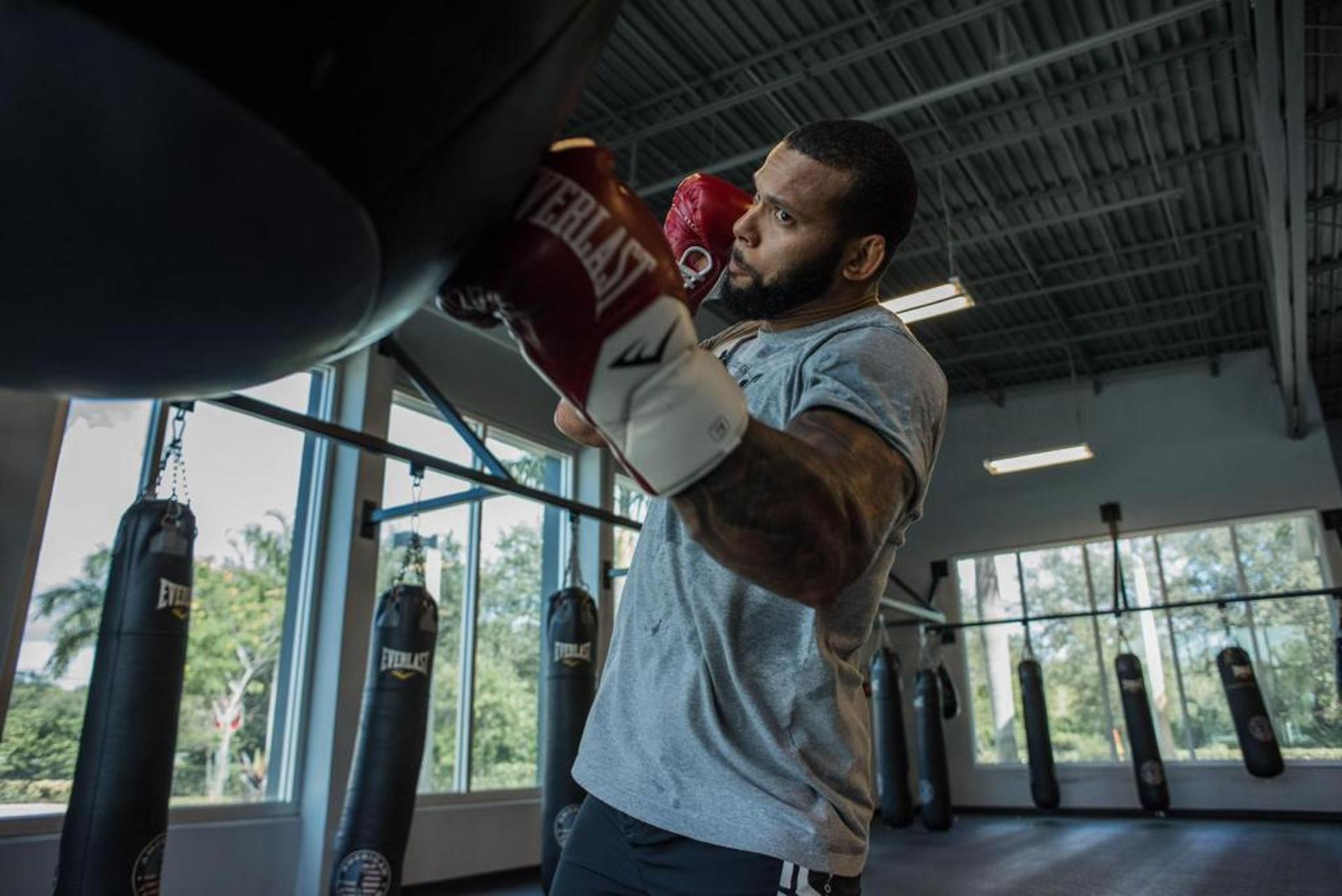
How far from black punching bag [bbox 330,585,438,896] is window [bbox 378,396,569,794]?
154 centimetres

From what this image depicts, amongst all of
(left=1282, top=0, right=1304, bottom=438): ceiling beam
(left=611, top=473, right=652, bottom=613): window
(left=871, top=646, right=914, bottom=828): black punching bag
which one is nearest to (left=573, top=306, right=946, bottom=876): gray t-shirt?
(left=1282, top=0, right=1304, bottom=438): ceiling beam

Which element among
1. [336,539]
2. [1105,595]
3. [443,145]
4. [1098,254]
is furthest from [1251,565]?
[443,145]

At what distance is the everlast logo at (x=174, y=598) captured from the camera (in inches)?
106

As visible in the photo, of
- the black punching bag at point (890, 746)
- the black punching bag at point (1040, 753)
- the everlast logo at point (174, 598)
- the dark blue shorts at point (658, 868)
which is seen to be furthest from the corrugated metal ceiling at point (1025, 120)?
the dark blue shorts at point (658, 868)

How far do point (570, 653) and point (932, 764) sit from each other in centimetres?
438

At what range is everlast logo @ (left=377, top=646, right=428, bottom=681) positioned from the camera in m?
3.53

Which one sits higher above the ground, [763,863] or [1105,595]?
[1105,595]

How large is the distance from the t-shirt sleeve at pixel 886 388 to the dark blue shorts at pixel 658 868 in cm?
37

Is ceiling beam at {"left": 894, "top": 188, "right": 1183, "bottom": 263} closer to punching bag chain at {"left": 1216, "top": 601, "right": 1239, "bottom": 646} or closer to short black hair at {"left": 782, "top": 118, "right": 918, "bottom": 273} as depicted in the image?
punching bag chain at {"left": 1216, "top": 601, "right": 1239, "bottom": 646}

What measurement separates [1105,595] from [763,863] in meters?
9.36

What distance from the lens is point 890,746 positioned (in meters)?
7.44

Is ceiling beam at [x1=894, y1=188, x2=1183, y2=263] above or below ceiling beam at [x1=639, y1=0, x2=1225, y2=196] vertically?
above

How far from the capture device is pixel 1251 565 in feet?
28.6

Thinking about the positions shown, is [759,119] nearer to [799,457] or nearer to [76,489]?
[76,489]
